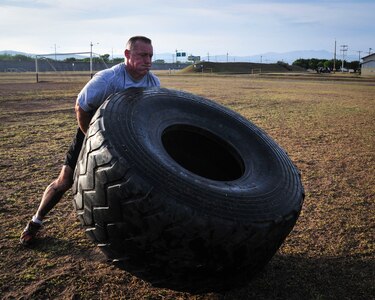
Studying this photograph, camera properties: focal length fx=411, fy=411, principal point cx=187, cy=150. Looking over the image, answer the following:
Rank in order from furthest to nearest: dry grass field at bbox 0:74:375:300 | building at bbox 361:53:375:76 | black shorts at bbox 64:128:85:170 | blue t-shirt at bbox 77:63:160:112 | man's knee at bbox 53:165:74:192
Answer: building at bbox 361:53:375:76 < man's knee at bbox 53:165:74:192 < black shorts at bbox 64:128:85:170 < blue t-shirt at bbox 77:63:160:112 < dry grass field at bbox 0:74:375:300

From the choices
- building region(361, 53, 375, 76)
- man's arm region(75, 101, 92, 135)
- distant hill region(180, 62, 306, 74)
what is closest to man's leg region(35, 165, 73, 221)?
man's arm region(75, 101, 92, 135)

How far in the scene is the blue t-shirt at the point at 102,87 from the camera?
3.17 m

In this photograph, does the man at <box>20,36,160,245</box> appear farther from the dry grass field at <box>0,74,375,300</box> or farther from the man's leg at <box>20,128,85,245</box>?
the dry grass field at <box>0,74,375,300</box>

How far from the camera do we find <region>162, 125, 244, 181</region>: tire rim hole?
3404mm

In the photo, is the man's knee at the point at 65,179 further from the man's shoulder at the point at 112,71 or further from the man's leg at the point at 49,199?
the man's shoulder at the point at 112,71

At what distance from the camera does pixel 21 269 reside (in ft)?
10.1

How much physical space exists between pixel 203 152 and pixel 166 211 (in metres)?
1.41

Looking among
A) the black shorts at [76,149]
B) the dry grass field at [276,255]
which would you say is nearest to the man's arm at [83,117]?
the black shorts at [76,149]

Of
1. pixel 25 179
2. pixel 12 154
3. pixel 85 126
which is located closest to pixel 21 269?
pixel 85 126

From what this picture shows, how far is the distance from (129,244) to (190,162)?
1.35 m

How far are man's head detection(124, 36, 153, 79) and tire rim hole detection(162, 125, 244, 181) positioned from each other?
550mm

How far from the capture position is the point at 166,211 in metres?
2.18

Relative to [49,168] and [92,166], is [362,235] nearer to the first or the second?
[92,166]

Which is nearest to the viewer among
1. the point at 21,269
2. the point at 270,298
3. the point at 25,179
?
the point at 270,298
